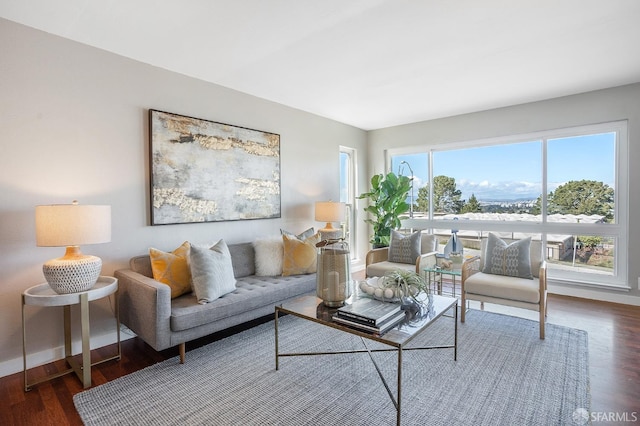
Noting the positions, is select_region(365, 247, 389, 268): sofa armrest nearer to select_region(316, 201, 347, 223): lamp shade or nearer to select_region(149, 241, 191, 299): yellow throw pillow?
select_region(316, 201, 347, 223): lamp shade

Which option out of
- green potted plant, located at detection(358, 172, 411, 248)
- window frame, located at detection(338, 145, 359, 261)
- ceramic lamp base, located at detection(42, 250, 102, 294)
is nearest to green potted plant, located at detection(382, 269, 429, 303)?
ceramic lamp base, located at detection(42, 250, 102, 294)

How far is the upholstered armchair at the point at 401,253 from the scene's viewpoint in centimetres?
402

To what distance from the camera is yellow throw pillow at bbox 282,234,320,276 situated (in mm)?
3545

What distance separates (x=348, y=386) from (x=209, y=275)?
138 cm

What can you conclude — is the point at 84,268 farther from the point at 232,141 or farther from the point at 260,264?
the point at 232,141

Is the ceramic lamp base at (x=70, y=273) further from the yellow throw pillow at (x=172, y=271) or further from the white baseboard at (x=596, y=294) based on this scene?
the white baseboard at (x=596, y=294)

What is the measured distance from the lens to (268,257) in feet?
11.7

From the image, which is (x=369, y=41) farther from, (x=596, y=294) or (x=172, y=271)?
(x=596, y=294)

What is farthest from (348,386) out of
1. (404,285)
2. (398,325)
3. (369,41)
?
(369,41)

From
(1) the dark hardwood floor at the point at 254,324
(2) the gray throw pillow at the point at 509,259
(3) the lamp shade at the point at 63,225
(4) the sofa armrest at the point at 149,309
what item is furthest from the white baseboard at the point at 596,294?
(3) the lamp shade at the point at 63,225

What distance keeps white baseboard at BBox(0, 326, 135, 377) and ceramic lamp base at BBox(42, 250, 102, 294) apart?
2.36 feet

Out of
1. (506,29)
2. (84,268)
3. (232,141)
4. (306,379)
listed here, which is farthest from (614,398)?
(232,141)

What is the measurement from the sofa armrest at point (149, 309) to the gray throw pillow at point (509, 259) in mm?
3077

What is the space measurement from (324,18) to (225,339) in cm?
273
